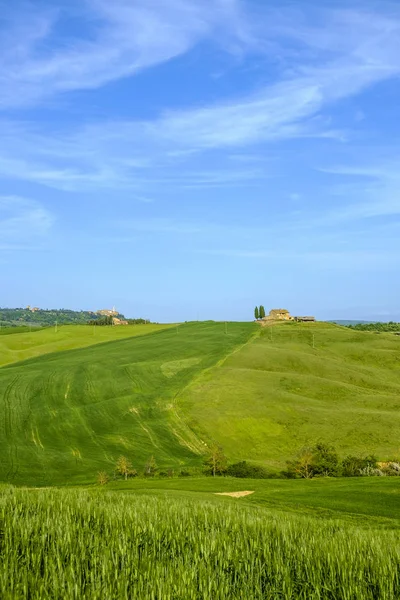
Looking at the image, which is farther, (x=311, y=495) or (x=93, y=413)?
(x=93, y=413)

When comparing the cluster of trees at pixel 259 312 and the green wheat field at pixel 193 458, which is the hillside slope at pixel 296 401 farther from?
the cluster of trees at pixel 259 312

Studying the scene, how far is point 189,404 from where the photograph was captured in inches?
2857

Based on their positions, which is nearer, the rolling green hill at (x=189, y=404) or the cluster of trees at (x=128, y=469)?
the cluster of trees at (x=128, y=469)

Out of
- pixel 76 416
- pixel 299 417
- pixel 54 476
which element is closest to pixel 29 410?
pixel 76 416

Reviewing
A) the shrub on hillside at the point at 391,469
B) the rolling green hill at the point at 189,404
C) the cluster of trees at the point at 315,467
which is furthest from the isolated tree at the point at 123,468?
the shrub on hillside at the point at 391,469

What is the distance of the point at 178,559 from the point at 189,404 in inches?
2458

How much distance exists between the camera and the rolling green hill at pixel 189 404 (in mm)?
58750

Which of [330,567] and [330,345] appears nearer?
[330,567]

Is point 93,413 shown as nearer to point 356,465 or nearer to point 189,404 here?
point 189,404

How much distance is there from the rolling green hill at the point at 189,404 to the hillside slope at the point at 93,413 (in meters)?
0.14

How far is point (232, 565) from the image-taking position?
10.5 meters

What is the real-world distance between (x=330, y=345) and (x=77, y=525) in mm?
102092

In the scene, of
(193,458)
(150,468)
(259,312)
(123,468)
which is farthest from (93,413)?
(259,312)

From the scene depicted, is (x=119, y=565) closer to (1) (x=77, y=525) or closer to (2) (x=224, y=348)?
(1) (x=77, y=525)
